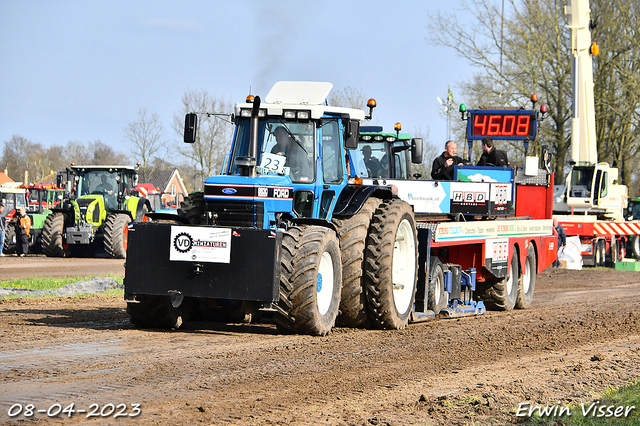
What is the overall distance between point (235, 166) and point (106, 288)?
6571mm

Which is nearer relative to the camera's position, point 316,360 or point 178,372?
point 178,372

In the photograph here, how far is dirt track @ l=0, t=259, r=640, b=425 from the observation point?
5.63 m

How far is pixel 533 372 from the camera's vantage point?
744 cm

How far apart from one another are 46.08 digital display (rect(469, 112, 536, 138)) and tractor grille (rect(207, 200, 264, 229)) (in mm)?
8687

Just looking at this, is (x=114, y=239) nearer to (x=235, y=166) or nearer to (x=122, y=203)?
(x=122, y=203)

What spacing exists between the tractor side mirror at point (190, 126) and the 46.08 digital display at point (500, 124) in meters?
8.51

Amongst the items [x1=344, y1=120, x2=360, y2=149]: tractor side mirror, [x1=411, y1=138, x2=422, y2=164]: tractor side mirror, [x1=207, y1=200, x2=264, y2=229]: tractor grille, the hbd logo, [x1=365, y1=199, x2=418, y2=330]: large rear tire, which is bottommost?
[x1=365, y1=199, x2=418, y2=330]: large rear tire

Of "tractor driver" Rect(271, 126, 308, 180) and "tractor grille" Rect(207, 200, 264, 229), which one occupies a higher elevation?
"tractor driver" Rect(271, 126, 308, 180)

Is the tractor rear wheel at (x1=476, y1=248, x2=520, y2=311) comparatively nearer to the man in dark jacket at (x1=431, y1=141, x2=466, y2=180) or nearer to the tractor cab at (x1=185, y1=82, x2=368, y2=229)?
the man in dark jacket at (x1=431, y1=141, x2=466, y2=180)

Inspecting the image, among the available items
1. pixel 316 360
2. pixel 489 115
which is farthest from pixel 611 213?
pixel 316 360

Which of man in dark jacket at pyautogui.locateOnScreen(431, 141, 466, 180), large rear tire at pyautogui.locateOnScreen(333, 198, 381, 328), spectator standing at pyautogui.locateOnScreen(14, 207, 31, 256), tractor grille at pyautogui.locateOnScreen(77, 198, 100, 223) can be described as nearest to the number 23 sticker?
large rear tire at pyautogui.locateOnScreen(333, 198, 381, 328)

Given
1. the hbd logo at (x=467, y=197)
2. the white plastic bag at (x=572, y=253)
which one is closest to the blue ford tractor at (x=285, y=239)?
the hbd logo at (x=467, y=197)

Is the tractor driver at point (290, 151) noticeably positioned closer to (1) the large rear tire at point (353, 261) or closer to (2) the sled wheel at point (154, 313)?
(1) the large rear tire at point (353, 261)

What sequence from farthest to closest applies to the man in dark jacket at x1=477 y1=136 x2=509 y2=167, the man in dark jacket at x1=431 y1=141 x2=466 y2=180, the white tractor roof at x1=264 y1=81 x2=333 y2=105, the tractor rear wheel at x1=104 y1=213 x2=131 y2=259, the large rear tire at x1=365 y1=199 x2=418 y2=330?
the tractor rear wheel at x1=104 y1=213 x2=131 y2=259 < the man in dark jacket at x1=477 y1=136 x2=509 y2=167 < the man in dark jacket at x1=431 y1=141 x2=466 y2=180 < the white tractor roof at x1=264 y1=81 x2=333 y2=105 < the large rear tire at x1=365 y1=199 x2=418 y2=330
